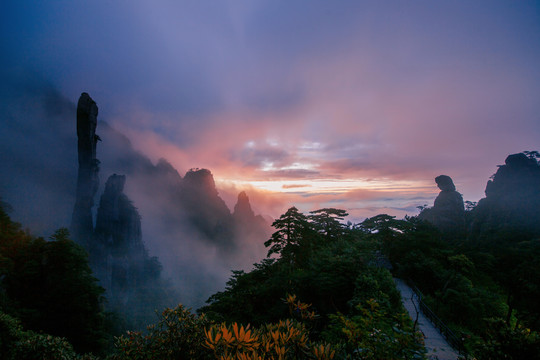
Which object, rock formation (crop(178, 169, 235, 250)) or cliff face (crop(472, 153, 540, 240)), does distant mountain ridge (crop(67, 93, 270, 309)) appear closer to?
rock formation (crop(178, 169, 235, 250))

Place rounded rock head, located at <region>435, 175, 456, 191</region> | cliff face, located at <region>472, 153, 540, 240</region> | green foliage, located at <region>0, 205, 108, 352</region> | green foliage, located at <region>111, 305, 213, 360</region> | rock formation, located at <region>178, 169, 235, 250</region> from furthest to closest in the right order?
1. rock formation, located at <region>178, 169, 235, 250</region>
2. rounded rock head, located at <region>435, 175, 456, 191</region>
3. cliff face, located at <region>472, 153, 540, 240</region>
4. green foliage, located at <region>0, 205, 108, 352</region>
5. green foliage, located at <region>111, 305, 213, 360</region>

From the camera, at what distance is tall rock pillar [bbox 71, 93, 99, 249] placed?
43156 millimetres

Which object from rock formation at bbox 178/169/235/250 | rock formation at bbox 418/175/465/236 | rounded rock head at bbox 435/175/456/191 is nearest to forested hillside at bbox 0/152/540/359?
rock formation at bbox 418/175/465/236

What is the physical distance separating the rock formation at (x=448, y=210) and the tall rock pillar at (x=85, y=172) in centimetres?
7288

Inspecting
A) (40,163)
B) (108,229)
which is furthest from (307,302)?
(40,163)

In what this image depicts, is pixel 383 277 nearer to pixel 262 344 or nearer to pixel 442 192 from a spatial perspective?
pixel 262 344

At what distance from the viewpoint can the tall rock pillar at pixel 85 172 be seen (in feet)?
142

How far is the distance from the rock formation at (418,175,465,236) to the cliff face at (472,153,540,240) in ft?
11.4

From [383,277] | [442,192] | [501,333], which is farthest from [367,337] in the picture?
[442,192]

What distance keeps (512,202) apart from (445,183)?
12034mm

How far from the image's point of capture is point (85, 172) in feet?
145

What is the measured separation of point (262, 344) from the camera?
3115 millimetres

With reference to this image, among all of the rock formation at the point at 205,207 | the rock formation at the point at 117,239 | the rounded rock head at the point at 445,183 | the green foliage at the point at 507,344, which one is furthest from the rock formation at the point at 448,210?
the rock formation at the point at 205,207

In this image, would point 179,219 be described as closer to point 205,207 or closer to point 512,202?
point 205,207
